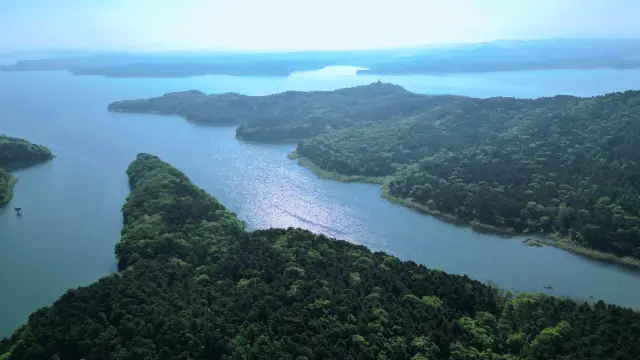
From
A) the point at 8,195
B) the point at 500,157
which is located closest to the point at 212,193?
the point at 8,195

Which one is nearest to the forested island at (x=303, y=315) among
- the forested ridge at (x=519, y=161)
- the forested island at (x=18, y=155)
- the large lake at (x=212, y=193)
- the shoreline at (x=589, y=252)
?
the large lake at (x=212, y=193)

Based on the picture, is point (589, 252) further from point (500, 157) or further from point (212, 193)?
point (212, 193)

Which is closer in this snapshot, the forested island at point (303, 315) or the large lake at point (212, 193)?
the forested island at point (303, 315)

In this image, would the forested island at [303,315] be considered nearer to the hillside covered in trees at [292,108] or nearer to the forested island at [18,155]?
the forested island at [18,155]

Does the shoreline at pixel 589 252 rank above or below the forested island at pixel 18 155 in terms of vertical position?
below

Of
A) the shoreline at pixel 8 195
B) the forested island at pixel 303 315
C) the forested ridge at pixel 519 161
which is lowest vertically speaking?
the shoreline at pixel 8 195

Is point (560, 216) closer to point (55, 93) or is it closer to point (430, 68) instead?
point (55, 93)

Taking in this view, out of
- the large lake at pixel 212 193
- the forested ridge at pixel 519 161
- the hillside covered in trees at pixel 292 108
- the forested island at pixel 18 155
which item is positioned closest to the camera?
the large lake at pixel 212 193
